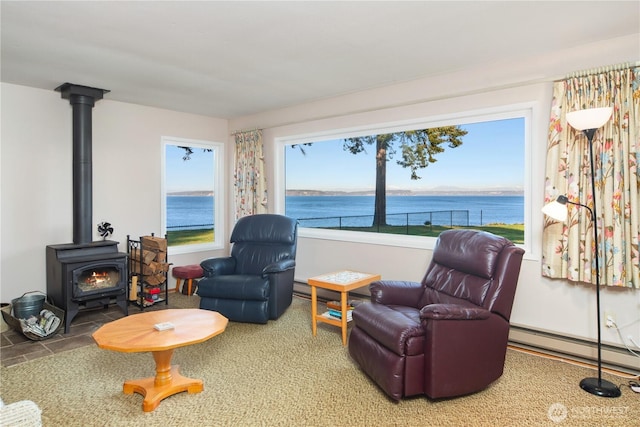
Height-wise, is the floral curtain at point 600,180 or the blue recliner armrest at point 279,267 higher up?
→ the floral curtain at point 600,180

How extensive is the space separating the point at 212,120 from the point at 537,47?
4276 millimetres

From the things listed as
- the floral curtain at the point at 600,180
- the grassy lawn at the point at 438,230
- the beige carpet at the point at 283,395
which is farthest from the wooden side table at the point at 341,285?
the floral curtain at the point at 600,180

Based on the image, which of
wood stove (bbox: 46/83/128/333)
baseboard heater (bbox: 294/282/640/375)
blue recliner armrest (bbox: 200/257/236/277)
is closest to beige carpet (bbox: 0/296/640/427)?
baseboard heater (bbox: 294/282/640/375)

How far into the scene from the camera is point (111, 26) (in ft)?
8.87

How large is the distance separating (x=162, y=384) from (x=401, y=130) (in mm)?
3234

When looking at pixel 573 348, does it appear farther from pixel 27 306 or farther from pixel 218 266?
pixel 27 306

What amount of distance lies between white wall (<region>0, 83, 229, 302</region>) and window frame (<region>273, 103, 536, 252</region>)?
5.23 feet

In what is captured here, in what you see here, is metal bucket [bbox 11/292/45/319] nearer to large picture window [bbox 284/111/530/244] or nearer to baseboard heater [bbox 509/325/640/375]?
large picture window [bbox 284/111/530/244]

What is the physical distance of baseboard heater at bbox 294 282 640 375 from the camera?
114 inches

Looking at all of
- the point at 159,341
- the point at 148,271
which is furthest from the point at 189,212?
the point at 159,341

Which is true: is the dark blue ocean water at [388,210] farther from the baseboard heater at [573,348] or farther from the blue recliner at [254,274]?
the baseboard heater at [573,348]

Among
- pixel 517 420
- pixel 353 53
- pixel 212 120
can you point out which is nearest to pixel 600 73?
pixel 353 53

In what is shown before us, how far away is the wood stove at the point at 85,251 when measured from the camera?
3.90 m

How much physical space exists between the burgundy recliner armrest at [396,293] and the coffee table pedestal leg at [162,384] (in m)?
1.44
